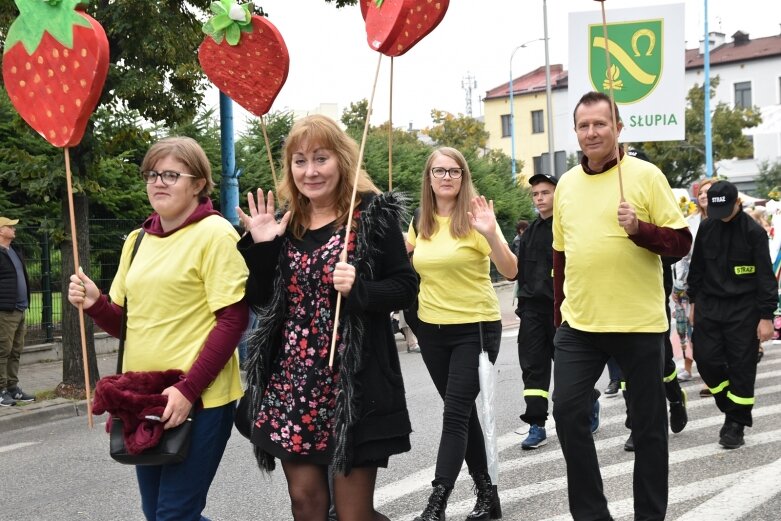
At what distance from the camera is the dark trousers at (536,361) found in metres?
6.57

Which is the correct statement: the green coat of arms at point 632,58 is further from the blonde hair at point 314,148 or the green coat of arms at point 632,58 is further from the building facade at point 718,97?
the building facade at point 718,97

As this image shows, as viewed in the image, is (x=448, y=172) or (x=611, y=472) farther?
(x=611, y=472)

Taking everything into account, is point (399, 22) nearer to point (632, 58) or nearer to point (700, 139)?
point (632, 58)

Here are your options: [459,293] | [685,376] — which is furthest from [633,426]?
[685,376]

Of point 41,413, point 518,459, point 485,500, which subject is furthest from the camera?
point 41,413

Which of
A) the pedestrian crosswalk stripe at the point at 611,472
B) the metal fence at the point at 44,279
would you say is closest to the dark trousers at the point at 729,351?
the pedestrian crosswalk stripe at the point at 611,472

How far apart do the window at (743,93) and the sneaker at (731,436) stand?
59531 millimetres

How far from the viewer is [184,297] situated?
3.32m

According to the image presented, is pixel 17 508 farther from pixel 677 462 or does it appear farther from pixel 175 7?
pixel 175 7

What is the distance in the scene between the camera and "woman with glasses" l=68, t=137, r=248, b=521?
3.25 metres

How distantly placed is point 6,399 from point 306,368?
24.9 feet

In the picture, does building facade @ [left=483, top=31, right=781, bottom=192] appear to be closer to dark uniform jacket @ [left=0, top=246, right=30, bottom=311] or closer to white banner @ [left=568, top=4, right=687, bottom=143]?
white banner @ [left=568, top=4, right=687, bottom=143]

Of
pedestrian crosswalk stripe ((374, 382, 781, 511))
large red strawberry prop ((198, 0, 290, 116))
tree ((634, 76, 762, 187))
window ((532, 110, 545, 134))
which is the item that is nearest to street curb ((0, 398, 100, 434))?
pedestrian crosswalk stripe ((374, 382, 781, 511))

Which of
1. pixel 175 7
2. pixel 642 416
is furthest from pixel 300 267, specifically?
pixel 175 7
